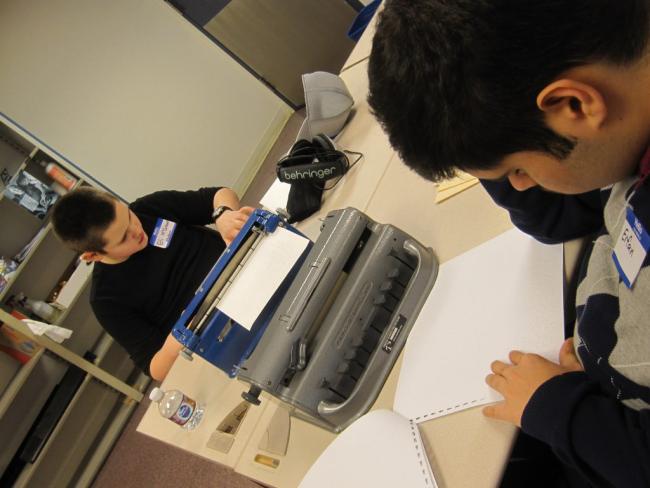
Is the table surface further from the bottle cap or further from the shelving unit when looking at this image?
the shelving unit

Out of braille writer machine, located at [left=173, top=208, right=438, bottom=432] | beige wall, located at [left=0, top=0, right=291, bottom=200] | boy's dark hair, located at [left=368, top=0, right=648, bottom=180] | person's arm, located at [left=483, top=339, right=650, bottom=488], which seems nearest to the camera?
boy's dark hair, located at [left=368, top=0, right=648, bottom=180]

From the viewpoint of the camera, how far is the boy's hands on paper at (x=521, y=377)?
61 centimetres

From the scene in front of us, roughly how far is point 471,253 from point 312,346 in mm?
336

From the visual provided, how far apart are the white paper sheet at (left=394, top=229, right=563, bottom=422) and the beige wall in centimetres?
262

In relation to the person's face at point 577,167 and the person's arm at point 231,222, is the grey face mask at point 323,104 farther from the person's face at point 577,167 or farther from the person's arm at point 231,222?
the person's face at point 577,167

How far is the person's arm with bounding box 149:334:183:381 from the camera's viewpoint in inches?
55.1

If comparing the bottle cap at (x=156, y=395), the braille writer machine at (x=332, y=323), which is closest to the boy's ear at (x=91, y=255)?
the bottle cap at (x=156, y=395)

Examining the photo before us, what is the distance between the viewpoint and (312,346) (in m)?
0.85

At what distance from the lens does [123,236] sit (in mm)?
1559

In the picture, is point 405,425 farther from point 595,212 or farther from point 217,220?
point 217,220

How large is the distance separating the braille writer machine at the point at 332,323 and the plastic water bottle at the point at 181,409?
10.6 inches

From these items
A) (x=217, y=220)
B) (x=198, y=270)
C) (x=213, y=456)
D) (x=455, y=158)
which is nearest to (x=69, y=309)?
(x=198, y=270)

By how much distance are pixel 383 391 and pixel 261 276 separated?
325 mm

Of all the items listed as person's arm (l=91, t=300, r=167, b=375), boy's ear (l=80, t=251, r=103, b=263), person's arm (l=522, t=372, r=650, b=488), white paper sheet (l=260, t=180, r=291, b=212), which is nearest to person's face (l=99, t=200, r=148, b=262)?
boy's ear (l=80, t=251, r=103, b=263)
